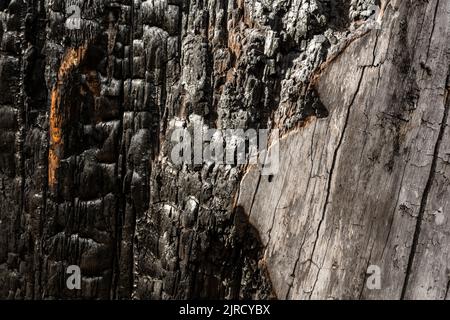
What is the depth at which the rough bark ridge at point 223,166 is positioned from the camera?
1.79 m

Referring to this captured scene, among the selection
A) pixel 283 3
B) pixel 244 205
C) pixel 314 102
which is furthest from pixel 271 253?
pixel 283 3

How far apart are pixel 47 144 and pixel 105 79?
34 centimetres

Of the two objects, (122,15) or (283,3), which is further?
(122,15)

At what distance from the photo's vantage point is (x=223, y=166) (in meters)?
1.88

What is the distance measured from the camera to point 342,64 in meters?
1.81

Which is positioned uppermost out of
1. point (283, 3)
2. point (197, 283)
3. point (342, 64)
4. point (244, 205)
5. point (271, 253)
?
point (283, 3)

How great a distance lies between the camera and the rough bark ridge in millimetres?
1785
